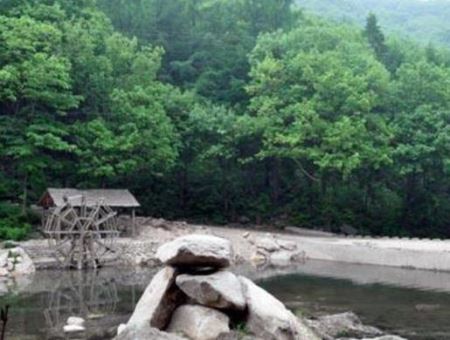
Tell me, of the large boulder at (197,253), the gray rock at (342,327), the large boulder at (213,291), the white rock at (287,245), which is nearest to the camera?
the large boulder at (213,291)

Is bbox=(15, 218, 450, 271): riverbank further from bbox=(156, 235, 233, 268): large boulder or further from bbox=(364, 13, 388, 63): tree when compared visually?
bbox=(364, 13, 388, 63): tree

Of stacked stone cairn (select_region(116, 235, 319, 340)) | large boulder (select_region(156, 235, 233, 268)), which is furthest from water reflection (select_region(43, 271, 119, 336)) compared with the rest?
large boulder (select_region(156, 235, 233, 268))

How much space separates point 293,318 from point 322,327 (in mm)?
2547

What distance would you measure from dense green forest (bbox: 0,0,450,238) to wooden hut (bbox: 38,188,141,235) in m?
1.13

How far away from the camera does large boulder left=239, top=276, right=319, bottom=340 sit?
52.0ft

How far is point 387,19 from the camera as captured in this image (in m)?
110

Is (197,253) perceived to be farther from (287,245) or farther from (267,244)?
(287,245)

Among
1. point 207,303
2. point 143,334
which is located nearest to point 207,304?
point 207,303

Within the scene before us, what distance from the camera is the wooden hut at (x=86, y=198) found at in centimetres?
3553

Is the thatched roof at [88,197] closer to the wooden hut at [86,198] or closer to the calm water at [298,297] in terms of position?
the wooden hut at [86,198]

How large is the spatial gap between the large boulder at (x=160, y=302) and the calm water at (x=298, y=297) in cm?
231

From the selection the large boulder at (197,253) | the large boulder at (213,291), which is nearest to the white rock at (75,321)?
the large boulder at (197,253)

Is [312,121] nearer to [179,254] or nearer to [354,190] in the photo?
[354,190]

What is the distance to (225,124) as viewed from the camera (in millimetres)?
43969
